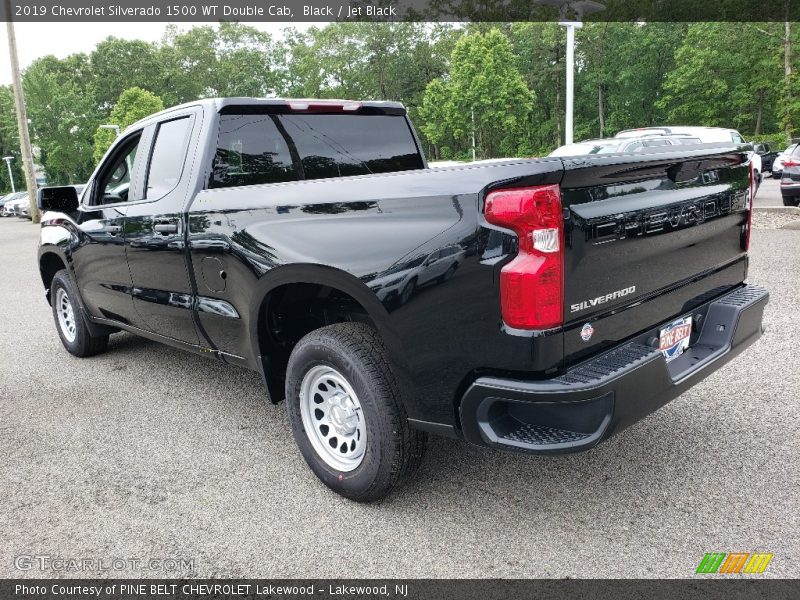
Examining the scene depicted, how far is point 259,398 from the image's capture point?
4.50 metres

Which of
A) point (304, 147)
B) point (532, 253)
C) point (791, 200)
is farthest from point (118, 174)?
point (791, 200)

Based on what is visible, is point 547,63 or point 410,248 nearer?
point 410,248

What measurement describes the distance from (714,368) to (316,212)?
199 cm

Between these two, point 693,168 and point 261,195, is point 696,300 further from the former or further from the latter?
point 261,195

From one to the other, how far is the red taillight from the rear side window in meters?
2.00

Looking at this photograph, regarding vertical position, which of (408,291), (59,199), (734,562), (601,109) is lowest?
(734,562)

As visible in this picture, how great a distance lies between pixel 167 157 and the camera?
13.2 feet

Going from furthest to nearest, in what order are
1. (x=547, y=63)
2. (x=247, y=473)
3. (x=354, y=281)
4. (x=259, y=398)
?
(x=547, y=63) < (x=259, y=398) < (x=247, y=473) < (x=354, y=281)

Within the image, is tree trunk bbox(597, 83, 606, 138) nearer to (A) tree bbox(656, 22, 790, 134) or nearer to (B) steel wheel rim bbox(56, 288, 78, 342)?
(A) tree bbox(656, 22, 790, 134)

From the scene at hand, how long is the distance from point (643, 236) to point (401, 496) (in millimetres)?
1653

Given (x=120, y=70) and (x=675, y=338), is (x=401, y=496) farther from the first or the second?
(x=120, y=70)

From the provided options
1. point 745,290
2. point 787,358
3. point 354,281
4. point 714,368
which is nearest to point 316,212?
point 354,281

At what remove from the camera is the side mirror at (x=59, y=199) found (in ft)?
15.7

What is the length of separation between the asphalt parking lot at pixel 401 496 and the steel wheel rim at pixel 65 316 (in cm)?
124
